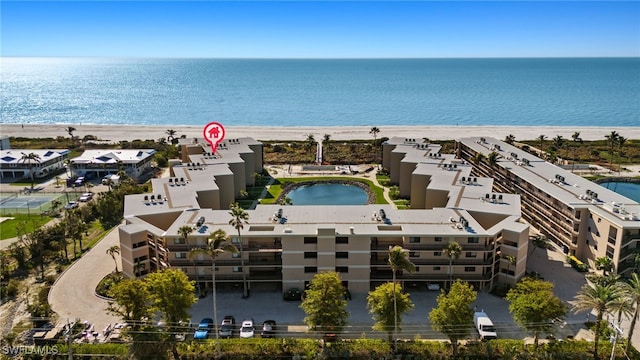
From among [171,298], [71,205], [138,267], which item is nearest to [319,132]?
[71,205]

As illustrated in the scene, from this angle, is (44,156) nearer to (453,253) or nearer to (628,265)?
(453,253)

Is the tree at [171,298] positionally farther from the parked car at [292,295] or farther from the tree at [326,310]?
the parked car at [292,295]

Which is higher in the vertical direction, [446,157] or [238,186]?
[446,157]

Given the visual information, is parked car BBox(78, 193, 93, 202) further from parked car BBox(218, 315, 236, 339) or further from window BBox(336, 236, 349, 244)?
window BBox(336, 236, 349, 244)

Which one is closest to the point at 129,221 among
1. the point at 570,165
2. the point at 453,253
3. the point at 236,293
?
the point at 236,293

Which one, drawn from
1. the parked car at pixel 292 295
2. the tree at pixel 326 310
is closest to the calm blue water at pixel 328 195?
the parked car at pixel 292 295

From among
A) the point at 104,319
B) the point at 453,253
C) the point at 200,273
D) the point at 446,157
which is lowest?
the point at 104,319

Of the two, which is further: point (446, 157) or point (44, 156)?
point (44, 156)
